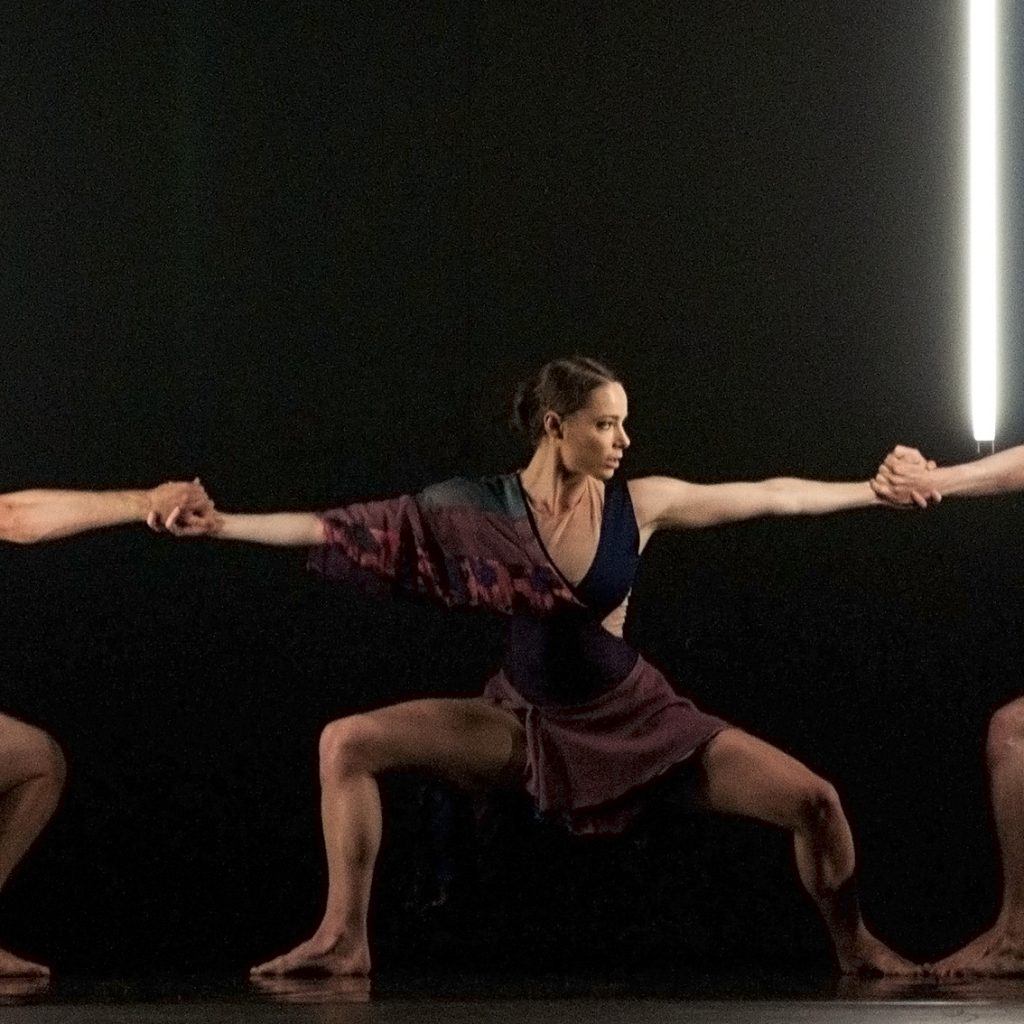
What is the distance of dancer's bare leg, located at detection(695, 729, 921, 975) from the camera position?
14.1 feet

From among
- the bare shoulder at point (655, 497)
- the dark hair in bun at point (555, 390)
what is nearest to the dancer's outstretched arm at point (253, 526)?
the dark hair in bun at point (555, 390)

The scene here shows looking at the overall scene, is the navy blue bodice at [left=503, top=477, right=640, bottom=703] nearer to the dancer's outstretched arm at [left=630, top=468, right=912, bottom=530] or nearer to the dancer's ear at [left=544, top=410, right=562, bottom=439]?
the dancer's outstretched arm at [left=630, top=468, right=912, bottom=530]

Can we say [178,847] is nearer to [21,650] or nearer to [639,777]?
[21,650]

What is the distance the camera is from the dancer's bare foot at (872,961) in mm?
4316

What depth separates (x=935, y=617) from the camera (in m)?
4.69

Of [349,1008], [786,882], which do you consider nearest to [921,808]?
[786,882]

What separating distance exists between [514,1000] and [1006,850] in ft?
3.89

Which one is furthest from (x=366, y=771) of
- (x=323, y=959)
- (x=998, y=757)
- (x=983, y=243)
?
(x=983, y=243)

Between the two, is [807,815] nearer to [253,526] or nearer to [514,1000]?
[514,1000]

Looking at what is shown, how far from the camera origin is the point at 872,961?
4.34m

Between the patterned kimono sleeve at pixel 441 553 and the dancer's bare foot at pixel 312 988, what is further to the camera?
the patterned kimono sleeve at pixel 441 553

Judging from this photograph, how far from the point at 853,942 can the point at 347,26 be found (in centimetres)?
225

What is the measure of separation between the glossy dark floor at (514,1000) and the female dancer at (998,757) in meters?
0.19

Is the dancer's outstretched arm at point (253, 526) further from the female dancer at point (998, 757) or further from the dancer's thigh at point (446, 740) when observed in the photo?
the female dancer at point (998, 757)
